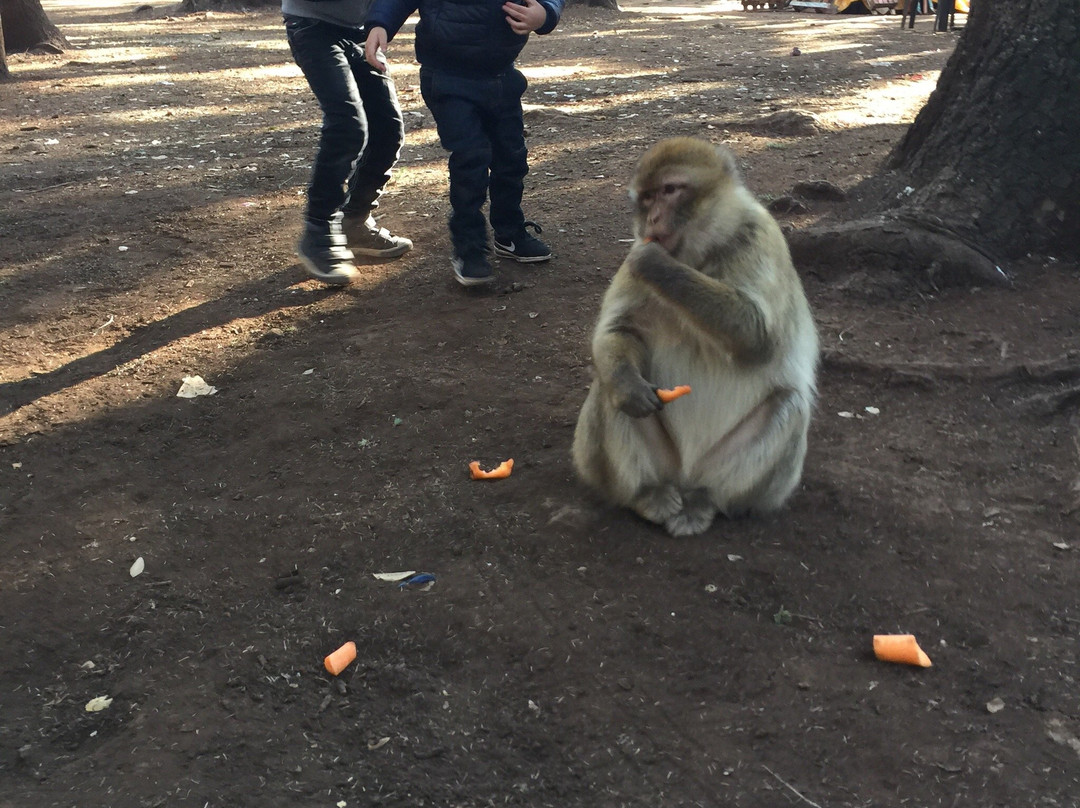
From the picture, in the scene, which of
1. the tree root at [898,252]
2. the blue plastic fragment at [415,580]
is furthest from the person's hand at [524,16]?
the blue plastic fragment at [415,580]

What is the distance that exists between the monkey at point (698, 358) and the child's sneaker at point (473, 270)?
1855 mm

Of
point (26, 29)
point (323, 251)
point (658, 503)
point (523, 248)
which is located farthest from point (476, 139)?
point (26, 29)

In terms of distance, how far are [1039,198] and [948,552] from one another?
2.48 meters

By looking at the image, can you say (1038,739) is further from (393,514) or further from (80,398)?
(80,398)

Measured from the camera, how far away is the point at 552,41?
14172 mm

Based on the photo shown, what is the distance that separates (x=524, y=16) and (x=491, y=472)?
2357mm

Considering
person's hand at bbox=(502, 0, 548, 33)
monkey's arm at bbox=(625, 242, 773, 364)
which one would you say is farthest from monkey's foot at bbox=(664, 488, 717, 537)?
person's hand at bbox=(502, 0, 548, 33)

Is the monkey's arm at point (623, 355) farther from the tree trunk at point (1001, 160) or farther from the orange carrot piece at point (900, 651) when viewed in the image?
the tree trunk at point (1001, 160)

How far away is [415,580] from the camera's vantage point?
3.14 m

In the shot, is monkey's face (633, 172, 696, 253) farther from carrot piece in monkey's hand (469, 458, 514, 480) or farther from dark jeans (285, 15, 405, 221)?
dark jeans (285, 15, 405, 221)

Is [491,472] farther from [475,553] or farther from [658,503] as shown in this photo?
[658,503]

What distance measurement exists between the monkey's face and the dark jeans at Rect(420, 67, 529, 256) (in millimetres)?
2023

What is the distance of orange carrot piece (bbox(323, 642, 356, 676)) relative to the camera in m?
2.78

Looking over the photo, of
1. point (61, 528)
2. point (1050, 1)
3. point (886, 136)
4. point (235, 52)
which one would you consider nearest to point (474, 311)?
point (61, 528)
